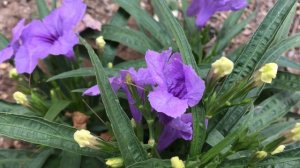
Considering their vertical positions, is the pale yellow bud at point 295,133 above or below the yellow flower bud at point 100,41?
below

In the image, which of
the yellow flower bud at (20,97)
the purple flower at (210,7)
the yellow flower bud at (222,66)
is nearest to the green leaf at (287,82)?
the purple flower at (210,7)

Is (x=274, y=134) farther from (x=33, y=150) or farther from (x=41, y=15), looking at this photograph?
(x=41, y=15)

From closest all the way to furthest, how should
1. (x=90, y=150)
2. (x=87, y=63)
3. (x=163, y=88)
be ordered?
(x=163, y=88), (x=90, y=150), (x=87, y=63)

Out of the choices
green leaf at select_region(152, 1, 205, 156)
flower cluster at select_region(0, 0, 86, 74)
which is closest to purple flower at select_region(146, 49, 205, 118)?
green leaf at select_region(152, 1, 205, 156)

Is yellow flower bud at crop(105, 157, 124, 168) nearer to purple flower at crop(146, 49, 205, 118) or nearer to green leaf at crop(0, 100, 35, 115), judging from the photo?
purple flower at crop(146, 49, 205, 118)

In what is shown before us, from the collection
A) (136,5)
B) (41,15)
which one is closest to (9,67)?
(41,15)

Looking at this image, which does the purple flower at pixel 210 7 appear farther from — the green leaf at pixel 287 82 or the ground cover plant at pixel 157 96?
the green leaf at pixel 287 82

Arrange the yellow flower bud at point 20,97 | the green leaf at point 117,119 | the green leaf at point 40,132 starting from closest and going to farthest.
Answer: the green leaf at point 117,119 → the green leaf at point 40,132 → the yellow flower bud at point 20,97

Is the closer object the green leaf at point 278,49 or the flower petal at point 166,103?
the flower petal at point 166,103
